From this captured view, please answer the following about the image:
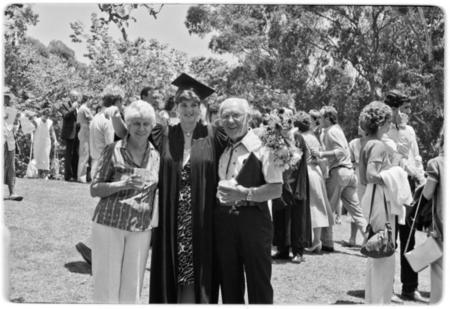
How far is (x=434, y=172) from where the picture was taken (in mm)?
4531

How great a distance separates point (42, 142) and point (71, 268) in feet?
25.2

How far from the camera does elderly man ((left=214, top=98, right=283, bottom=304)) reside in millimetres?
4066

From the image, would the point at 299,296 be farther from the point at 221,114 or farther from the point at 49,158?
the point at 49,158

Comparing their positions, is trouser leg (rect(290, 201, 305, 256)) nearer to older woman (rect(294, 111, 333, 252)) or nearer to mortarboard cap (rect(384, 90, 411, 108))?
older woman (rect(294, 111, 333, 252))

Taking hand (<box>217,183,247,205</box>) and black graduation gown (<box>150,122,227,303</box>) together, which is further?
black graduation gown (<box>150,122,227,303</box>)

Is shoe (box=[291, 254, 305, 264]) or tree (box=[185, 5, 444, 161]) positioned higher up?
tree (box=[185, 5, 444, 161])

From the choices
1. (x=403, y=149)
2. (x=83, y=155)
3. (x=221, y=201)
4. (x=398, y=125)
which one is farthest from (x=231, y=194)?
(x=83, y=155)

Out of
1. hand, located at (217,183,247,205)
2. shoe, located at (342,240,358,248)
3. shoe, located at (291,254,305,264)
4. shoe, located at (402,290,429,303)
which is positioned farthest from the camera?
shoe, located at (342,240,358,248)

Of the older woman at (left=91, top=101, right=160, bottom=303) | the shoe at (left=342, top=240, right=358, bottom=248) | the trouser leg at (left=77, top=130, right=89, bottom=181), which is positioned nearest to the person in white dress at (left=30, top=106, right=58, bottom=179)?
the trouser leg at (left=77, top=130, right=89, bottom=181)

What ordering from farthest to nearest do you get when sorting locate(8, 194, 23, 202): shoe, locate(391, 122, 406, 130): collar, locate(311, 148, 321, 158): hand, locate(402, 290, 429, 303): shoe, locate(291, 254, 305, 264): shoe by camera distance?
locate(8, 194, 23, 202): shoe < locate(311, 148, 321, 158): hand < locate(291, 254, 305, 264): shoe < locate(391, 122, 406, 130): collar < locate(402, 290, 429, 303): shoe

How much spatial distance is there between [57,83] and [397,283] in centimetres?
1448

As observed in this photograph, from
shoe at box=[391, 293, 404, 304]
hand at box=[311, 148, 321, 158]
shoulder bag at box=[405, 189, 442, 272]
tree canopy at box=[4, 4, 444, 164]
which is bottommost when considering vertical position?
shoe at box=[391, 293, 404, 304]

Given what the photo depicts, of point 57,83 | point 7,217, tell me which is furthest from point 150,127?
point 57,83

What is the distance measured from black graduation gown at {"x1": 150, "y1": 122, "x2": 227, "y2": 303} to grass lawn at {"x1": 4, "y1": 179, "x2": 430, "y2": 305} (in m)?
1.15
